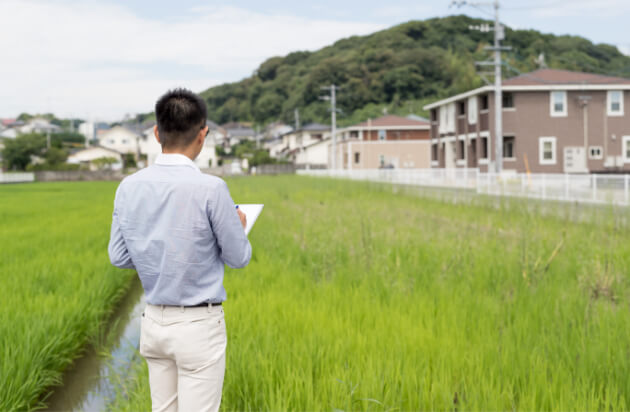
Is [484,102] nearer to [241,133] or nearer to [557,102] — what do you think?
[557,102]

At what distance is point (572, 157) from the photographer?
31.8 metres

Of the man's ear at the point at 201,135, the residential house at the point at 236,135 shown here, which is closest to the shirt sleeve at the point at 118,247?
the man's ear at the point at 201,135

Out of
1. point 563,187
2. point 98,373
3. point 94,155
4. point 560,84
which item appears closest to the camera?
point 98,373

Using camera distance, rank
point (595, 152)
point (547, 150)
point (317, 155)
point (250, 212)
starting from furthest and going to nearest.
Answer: point (317, 155), point (547, 150), point (595, 152), point (250, 212)

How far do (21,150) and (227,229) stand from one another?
59271 millimetres

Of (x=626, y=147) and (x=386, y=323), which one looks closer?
(x=386, y=323)

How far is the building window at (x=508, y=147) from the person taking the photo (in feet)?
107

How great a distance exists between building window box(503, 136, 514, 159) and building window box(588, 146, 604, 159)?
3996 millimetres

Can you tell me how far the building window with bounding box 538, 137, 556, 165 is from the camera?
32.0 m

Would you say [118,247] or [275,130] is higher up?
[275,130]

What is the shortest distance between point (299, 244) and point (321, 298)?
3854 mm

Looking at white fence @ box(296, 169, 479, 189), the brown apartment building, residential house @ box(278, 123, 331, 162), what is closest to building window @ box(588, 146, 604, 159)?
the brown apartment building

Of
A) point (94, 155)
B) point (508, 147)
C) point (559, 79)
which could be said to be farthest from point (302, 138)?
point (559, 79)

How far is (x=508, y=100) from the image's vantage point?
3231cm
